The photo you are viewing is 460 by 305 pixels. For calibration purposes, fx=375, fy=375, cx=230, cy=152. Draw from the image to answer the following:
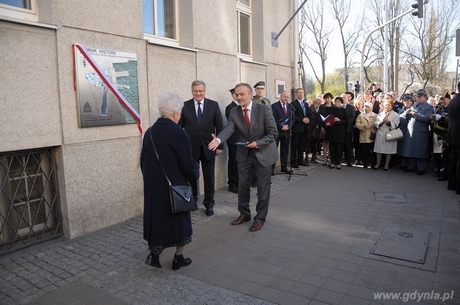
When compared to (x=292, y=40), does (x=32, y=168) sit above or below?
below

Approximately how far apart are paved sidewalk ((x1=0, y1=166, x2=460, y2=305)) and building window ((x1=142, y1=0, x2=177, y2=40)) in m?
3.46

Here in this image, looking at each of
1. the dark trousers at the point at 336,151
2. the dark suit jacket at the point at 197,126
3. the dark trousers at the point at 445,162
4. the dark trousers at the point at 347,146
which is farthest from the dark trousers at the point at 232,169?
the dark trousers at the point at 445,162

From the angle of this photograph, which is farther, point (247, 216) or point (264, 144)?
point (247, 216)

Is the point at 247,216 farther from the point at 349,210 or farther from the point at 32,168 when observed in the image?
the point at 32,168

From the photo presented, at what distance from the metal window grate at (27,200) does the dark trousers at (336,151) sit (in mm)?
7404

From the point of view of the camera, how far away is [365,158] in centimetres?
1047

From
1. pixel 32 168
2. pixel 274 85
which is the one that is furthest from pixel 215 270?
pixel 274 85

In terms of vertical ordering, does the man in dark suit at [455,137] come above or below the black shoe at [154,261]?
above

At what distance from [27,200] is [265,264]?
3243mm

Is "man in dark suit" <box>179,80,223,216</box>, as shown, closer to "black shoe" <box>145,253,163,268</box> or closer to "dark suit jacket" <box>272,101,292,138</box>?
"black shoe" <box>145,253,163,268</box>

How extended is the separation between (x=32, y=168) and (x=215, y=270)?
9.45 ft

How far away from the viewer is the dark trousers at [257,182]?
18.0 feet

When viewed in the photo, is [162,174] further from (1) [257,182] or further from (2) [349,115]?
(2) [349,115]

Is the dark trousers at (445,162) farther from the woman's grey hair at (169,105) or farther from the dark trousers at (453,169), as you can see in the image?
the woman's grey hair at (169,105)
